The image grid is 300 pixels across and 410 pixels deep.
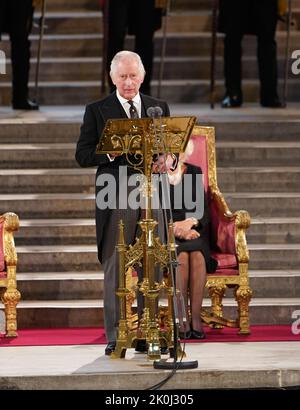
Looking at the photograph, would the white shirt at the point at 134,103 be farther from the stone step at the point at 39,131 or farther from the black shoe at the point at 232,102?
the black shoe at the point at 232,102

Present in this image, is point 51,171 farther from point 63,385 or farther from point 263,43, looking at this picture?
point 63,385

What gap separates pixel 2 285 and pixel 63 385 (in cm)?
159

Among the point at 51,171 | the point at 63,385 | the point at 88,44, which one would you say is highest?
the point at 88,44

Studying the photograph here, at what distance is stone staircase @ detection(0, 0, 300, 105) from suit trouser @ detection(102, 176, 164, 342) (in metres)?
4.88

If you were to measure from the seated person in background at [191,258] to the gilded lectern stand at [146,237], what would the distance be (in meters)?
0.76

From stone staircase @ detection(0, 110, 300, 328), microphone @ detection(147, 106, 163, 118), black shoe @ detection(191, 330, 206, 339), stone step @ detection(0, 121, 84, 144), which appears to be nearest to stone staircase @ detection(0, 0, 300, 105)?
stone staircase @ detection(0, 110, 300, 328)

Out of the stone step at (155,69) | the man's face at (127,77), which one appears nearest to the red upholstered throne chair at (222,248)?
the man's face at (127,77)

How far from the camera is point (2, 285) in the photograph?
8.45 metres

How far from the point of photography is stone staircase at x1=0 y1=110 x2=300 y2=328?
906cm

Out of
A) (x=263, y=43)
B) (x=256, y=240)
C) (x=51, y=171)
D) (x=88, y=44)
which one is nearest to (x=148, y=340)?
(x=256, y=240)

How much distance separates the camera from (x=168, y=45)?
13.1m

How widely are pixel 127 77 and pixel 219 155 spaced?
322 centimetres

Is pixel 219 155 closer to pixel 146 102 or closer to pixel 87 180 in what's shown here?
pixel 87 180

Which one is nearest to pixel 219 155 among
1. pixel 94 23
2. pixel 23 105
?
pixel 23 105
